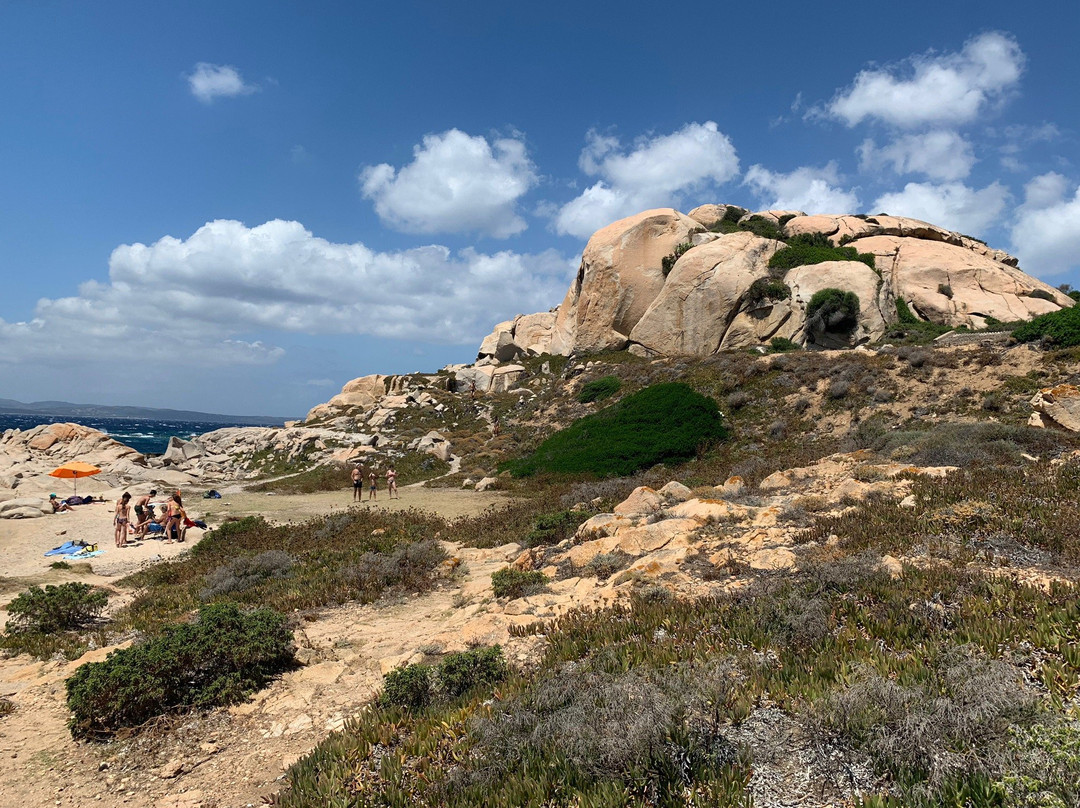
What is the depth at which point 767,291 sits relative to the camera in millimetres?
39438

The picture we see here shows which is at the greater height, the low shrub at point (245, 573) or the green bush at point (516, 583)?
the green bush at point (516, 583)

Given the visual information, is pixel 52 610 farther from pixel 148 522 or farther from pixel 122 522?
pixel 148 522

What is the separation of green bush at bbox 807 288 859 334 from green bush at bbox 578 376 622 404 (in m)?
14.7

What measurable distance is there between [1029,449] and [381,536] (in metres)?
16.5

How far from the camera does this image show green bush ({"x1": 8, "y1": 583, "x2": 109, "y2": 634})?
9391 millimetres

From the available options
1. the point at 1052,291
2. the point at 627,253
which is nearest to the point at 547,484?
the point at 627,253

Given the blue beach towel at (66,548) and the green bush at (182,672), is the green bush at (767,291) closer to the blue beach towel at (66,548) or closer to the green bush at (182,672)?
the green bush at (182,672)

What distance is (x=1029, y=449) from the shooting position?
1255 cm

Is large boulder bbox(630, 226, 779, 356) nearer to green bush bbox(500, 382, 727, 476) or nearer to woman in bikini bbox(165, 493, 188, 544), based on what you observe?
green bush bbox(500, 382, 727, 476)

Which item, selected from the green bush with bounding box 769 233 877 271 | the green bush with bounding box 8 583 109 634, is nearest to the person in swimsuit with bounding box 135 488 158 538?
the green bush with bounding box 8 583 109 634

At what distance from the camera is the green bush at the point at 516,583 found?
9.31m

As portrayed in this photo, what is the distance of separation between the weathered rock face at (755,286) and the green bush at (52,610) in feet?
126

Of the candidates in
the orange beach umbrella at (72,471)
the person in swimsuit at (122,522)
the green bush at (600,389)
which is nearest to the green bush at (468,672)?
the person in swimsuit at (122,522)

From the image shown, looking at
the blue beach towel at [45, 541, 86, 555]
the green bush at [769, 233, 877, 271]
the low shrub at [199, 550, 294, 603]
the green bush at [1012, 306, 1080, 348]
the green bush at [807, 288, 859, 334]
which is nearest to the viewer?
the low shrub at [199, 550, 294, 603]
